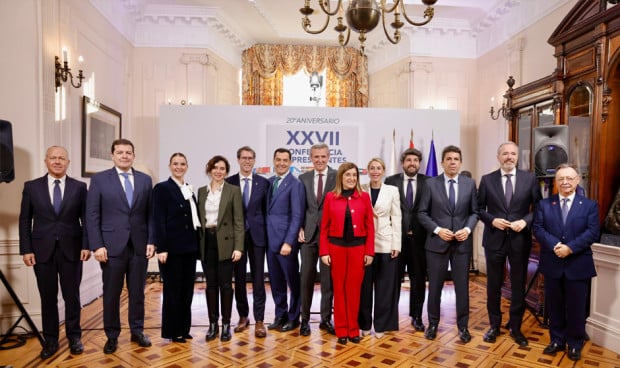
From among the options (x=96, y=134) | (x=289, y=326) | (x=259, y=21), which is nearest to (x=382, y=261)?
(x=289, y=326)

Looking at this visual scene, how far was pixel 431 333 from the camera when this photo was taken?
3.70 metres

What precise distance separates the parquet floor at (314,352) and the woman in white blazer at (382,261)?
0.15m

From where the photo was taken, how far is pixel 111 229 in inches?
130

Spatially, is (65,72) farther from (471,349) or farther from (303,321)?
(471,349)

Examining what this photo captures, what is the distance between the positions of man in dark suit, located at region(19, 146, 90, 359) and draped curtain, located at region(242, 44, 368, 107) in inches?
190

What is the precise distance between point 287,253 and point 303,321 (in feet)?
2.03

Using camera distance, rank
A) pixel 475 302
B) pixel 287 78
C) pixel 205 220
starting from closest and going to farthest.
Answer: pixel 205 220 → pixel 475 302 → pixel 287 78

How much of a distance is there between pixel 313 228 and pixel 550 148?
88.9 inches

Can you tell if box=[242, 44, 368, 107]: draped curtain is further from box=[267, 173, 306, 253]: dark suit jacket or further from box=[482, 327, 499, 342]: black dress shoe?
box=[482, 327, 499, 342]: black dress shoe

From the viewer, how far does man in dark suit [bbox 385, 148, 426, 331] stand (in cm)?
392

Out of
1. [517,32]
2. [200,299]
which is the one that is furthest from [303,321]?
[517,32]

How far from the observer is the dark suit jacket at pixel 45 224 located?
10.8ft

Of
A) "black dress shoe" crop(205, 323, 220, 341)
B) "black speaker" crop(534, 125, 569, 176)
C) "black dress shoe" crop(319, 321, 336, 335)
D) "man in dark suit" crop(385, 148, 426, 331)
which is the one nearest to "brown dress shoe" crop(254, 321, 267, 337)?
"black dress shoe" crop(205, 323, 220, 341)

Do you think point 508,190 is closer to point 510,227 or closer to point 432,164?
point 510,227
